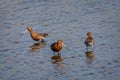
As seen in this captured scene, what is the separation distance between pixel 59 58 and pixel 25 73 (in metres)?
2.63

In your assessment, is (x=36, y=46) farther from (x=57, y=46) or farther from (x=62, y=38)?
(x=57, y=46)

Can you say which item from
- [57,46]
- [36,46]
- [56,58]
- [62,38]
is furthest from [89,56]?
[36,46]

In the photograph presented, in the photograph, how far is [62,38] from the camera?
2689 cm

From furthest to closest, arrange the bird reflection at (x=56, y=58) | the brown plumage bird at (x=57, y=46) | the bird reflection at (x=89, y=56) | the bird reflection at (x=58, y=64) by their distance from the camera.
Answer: the brown plumage bird at (x=57, y=46) < the bird reflection at (x=56, y=58) < the bird reflection at (x=89, y=56) < the bird reflection at (x=58, y=64)

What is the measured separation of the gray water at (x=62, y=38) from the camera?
845 inches

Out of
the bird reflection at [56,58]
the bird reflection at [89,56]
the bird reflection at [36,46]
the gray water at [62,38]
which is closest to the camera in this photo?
the gray water at [62,38]

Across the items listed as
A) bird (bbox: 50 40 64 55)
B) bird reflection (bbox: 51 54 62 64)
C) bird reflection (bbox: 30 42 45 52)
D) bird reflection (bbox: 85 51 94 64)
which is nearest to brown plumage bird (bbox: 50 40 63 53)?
bird (bbox: 50 40 64 55)

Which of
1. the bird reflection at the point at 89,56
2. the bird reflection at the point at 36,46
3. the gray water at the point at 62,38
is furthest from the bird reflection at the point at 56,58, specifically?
the bird reflection at the point at 36,46

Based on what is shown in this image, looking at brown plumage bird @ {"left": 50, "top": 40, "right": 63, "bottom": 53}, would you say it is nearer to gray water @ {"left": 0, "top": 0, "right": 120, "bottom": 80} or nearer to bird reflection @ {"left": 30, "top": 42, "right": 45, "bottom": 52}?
gray water @ {"left": 0, "top": 0, "right": 120, "bottom": 80}

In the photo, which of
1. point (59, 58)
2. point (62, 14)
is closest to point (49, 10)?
point (62, 14)

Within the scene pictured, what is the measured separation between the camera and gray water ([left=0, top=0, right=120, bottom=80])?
21469 mm

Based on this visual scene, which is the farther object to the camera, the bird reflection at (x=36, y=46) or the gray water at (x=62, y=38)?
the bird reflection at (x=36, y=46)

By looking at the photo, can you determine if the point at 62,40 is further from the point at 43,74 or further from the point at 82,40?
the point at 43,74

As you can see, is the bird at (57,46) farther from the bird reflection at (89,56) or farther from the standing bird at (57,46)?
the bird reflection at (89,56)
